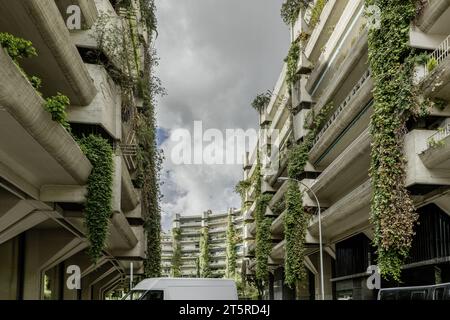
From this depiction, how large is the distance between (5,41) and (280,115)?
43.2 meters

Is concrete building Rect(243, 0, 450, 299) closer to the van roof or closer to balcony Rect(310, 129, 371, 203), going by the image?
balcony Rect(310, 129, 371, 203)

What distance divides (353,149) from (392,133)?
5.20 meters

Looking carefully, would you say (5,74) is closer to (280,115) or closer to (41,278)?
(41,278)

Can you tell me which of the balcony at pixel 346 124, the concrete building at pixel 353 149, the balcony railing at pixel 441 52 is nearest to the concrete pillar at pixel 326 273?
the concrete building at pixel 353 149

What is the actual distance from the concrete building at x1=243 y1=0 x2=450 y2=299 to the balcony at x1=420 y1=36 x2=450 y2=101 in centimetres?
3

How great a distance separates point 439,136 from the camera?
17844 millimetres

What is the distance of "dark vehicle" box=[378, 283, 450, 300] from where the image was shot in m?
11.3

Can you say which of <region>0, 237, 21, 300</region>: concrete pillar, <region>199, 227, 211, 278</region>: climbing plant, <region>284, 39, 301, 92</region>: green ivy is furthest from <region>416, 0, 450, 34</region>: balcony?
<region>199, 227, 211, 278</region>: climbing plant

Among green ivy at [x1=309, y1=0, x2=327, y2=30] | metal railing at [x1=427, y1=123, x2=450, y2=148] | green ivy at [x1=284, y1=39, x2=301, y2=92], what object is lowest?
metal railing at [x1=427, y1=123, x2=450, y2=148]

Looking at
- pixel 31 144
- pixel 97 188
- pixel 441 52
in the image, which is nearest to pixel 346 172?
pixel 441 52

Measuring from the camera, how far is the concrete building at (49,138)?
12.6 m

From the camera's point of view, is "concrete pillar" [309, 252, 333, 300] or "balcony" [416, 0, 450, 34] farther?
"concrete pillar" [309, 252, 333, 300]

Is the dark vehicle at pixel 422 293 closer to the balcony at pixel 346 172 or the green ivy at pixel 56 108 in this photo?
the green ivy at pixel 56 108

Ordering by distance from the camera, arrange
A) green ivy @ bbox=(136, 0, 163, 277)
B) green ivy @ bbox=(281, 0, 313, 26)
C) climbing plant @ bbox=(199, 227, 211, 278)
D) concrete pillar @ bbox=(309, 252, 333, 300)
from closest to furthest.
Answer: green ivy @ bbox=(136, 0, 163, 277)
concrete pillar @ bbox=(309, 252, 333, 300)
green ivy @ bbox=(281, 0, 313, 26)
climbing plant @ bbox=(199, 227, 211, 278)
